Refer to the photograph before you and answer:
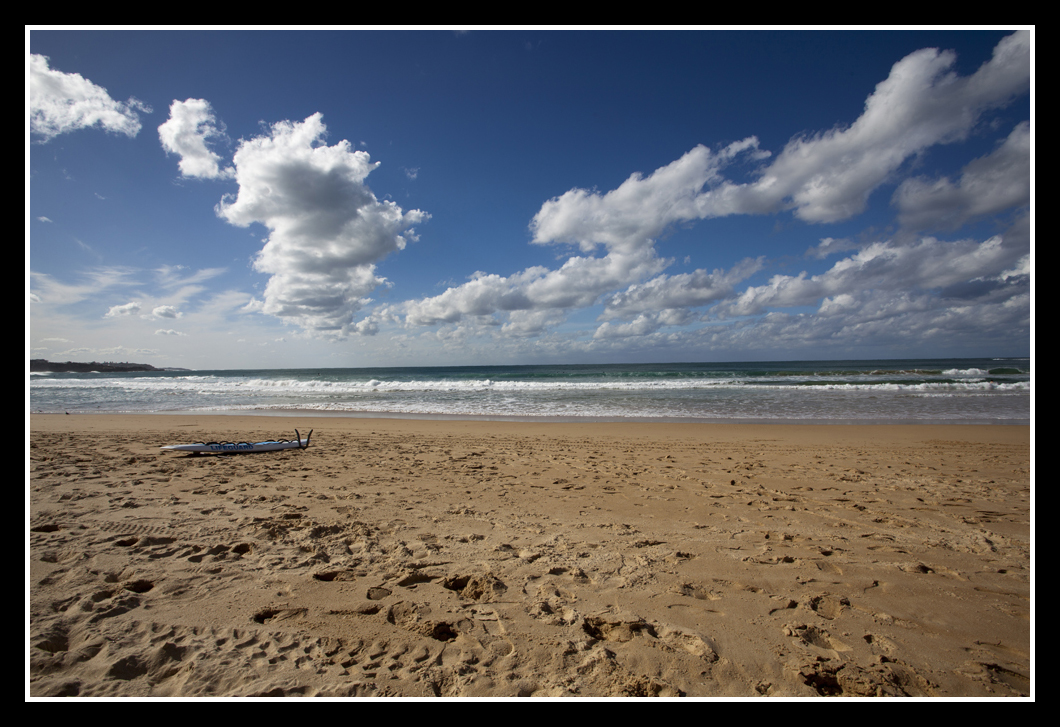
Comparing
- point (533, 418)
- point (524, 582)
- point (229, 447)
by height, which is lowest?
point (533, 418)

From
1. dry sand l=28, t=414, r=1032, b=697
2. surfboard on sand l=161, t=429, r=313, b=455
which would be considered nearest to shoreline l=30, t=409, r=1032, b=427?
surfboard on sand l=161, t=429, r=313, b=455

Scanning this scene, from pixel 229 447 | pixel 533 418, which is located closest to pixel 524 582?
pixel 229 447

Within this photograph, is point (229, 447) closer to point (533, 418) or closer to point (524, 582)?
point (524, 582)

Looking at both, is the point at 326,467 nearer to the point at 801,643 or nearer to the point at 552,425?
the point at 801,643

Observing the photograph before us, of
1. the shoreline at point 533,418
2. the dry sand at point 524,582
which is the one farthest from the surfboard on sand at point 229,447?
the shoreline at point 533,418

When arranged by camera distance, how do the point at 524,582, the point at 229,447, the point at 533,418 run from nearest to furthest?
1. the point at 524,582
2. the point at 229,447
3. the point at 533,418

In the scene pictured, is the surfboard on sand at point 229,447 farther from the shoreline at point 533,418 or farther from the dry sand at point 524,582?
the shoreline at point 533,418

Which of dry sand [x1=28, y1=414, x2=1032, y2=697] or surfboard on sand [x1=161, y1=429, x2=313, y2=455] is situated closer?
dry sand [x1=28, y1=414, x2=1032, y2=697]

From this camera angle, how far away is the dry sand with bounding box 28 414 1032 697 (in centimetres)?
218

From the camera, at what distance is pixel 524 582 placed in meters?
3.07

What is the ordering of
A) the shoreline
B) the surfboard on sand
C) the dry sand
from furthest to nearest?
the shoreline → the surfboard on sand → the dry sand

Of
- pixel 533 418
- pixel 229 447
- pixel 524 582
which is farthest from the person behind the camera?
pixel 533 418

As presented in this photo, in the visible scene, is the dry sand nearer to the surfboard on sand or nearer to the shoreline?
the surfboard on sand
